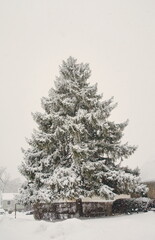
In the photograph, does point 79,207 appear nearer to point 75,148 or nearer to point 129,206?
point 75,148

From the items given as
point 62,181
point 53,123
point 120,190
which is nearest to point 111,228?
point 62,181

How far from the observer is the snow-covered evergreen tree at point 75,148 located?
795 inches

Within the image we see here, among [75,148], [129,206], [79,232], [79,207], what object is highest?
[75,148]

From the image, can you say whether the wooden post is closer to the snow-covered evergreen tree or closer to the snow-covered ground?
the snow-covered evergreen tree

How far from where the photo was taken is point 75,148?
20062mm

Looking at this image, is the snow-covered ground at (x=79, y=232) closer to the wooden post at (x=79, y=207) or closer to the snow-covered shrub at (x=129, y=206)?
the wooden post at (x=79, y=207)

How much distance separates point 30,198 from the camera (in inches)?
812

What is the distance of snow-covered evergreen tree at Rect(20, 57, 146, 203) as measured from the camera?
795 inches

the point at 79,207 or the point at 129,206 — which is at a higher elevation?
the point at 79,207

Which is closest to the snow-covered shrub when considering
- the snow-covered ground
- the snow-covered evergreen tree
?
the snow-covered evergreen tree

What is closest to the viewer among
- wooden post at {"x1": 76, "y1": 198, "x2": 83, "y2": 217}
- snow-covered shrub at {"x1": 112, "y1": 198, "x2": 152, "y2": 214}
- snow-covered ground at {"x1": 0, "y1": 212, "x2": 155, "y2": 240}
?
snow-covered ground at {"x1": 0, "y1": 212, "x2": 155, "y2": 240}

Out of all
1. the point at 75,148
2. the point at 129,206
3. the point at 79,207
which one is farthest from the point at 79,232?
the point at 129,206

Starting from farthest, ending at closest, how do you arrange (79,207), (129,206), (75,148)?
(129,206) → (79,207) → (75,148)

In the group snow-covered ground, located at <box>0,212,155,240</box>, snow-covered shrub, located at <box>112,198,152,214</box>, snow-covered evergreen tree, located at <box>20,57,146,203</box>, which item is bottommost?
snow-covered ground, located at <box>0,212,155,240</box>
